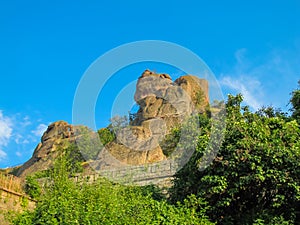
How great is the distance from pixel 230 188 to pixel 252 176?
66cm

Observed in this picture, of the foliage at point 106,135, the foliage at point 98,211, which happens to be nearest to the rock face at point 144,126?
the foliage at point 106,135

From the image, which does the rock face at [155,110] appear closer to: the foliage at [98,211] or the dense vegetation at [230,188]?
the dense vegetation at [230,188]

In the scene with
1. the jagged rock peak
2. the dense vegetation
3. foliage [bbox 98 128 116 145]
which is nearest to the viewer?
the dense vegetation

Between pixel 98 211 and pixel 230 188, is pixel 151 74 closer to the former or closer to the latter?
pixel 230 188

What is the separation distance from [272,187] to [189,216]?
2282mm

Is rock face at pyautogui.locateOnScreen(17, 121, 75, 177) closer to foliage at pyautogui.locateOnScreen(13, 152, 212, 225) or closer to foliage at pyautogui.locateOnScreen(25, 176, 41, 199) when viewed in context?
foliage at pyautogui.locateOnScreen(25, 176, 41, 199)

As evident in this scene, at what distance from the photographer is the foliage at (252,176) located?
8.53m

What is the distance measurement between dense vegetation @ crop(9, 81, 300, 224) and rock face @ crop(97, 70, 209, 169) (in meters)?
11.3

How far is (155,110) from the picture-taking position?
3497 centimetres

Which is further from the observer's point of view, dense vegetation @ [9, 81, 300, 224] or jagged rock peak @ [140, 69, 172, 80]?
jagged rock peak @ [140, 69, 172, 80]

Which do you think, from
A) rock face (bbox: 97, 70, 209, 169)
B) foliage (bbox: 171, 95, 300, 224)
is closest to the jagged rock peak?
rock face (bbox: 97, 70, 209, 169)

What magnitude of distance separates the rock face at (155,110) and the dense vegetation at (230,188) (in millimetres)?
11326

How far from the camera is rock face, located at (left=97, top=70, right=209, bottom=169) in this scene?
22.9m

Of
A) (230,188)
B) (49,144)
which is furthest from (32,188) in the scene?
(49,144)
